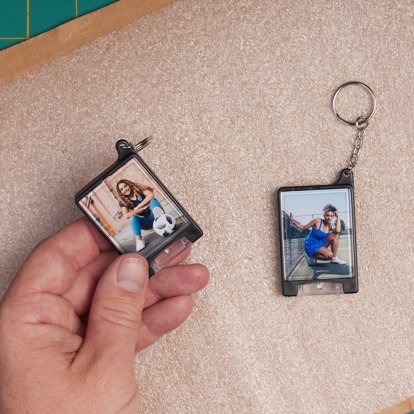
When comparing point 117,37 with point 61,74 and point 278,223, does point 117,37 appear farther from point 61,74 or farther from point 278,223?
point 278,223

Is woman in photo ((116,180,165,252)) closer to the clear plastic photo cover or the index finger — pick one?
the index finger

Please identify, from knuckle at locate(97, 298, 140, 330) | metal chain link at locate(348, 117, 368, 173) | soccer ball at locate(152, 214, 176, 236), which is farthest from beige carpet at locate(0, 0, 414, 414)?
knuckle at locate(97, 298, 140, 330)

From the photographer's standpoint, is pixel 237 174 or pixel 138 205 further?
pixel 237 174

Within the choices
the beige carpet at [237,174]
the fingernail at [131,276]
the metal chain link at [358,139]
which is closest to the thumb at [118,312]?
the fingernail at [131,276]

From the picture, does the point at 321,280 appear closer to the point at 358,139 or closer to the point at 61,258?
the point at 358,139

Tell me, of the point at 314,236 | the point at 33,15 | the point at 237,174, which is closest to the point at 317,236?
the point at 314,236

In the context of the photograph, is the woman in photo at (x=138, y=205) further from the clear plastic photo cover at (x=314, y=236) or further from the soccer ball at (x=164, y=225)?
the clear plastic photo cover at (x=314, y=236)
